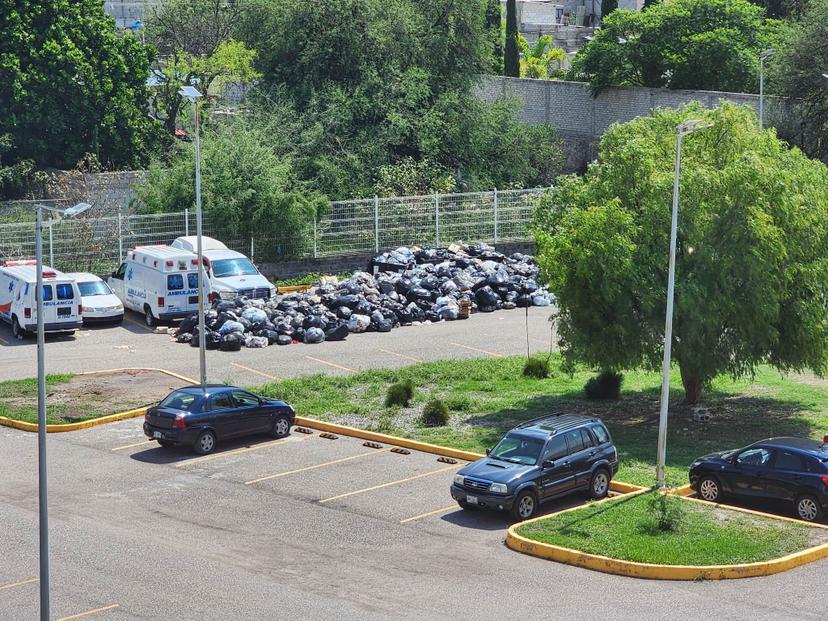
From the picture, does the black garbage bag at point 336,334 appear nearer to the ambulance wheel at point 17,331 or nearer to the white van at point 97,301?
the white van at point 97,301

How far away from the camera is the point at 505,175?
2186 inches

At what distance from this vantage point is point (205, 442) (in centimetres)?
2686

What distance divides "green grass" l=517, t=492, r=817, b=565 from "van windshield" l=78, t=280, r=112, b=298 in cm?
2069

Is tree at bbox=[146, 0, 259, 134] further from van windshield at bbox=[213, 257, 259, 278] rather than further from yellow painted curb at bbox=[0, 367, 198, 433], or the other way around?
yellow painted curb at bbox=[0, 367, 198, 433]

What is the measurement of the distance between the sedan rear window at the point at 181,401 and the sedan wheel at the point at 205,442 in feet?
1.85

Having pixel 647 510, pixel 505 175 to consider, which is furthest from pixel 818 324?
pixel 505 175

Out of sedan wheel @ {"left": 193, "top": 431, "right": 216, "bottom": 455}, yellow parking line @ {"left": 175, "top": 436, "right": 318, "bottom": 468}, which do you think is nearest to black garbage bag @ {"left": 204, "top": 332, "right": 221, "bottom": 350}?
yellow parking line @ {"left": 175, "top": 436, "right": 318, "bottom": 468}

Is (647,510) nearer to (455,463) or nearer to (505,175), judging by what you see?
(455,463)

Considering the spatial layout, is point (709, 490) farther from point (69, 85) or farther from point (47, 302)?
point (69, 85)

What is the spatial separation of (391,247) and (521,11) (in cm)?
5809

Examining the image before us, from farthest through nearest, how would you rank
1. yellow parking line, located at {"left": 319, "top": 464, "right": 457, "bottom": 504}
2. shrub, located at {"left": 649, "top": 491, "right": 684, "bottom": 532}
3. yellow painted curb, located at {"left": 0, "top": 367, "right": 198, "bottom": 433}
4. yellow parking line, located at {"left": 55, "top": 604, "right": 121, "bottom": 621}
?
yellow painted curb, located at {"left": 0, "top": 367, "right": 198, "bottom": 433} → yellow parking line, located at {"left": 319, "top": 464, "right": 457, "bottom": 504} → shrub, located at {"left": 649, "top": 491, "right": 684, "bottom": 532} → yellow parking line, located at {"left": 55, "top": 604, "right": 121, "bottom": 621}

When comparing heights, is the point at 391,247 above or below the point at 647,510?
above

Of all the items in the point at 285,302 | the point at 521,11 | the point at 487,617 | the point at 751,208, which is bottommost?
the point at 487,617

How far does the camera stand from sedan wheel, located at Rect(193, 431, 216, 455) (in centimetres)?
2672
